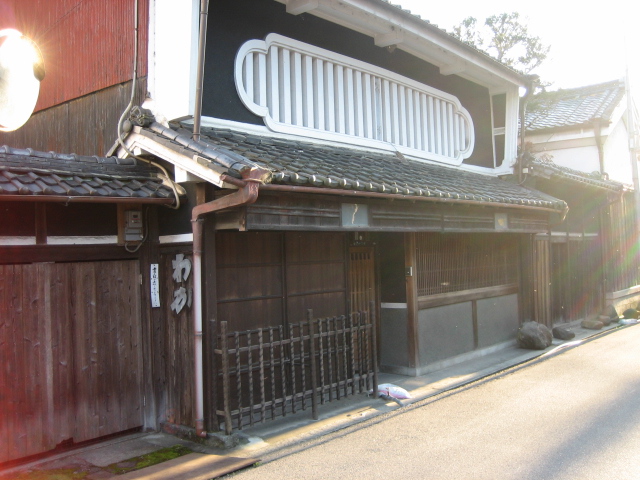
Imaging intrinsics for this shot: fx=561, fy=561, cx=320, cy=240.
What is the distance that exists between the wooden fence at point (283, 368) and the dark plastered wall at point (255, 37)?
3296 millimetres

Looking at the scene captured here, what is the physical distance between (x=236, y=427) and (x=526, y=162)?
10474mm

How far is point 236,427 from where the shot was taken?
23.5 feet

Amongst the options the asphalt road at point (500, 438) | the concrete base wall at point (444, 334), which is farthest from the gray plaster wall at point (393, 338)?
the asphalt road at point (500, 438)

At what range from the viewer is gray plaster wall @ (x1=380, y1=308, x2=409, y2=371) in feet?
35.0

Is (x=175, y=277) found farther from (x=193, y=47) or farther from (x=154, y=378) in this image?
(x=193, y=47)

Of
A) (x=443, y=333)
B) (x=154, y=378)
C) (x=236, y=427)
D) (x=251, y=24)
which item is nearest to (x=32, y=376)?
(x=154, y=378)

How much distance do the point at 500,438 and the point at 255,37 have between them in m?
6.67

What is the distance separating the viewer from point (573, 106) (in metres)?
22.7

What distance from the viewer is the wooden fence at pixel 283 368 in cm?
693

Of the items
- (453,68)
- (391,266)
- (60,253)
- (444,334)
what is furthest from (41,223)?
(453,68)

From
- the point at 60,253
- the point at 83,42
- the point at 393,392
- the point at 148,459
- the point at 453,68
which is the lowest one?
the point at 148,459

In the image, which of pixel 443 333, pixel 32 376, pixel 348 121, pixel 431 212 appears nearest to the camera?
pixel 32 376

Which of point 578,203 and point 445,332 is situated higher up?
point 578,203

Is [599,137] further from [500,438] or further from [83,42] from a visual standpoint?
[83,42]
